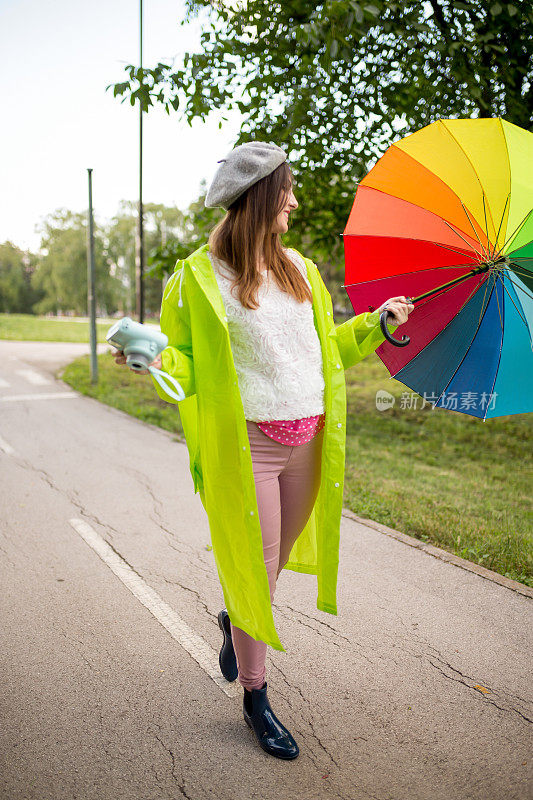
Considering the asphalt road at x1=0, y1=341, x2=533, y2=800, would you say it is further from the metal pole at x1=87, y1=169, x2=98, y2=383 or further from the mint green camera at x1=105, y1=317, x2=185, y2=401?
the metal pole at x1=87, y1=169, x2=98, y2=383

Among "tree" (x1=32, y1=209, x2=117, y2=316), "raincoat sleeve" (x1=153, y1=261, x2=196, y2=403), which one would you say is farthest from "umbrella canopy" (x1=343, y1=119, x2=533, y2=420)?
"tree" (x1=32, y1=209, x2=117, y2=316)

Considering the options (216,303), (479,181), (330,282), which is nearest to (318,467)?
(216,303)

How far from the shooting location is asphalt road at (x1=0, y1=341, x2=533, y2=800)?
2295 millimetres

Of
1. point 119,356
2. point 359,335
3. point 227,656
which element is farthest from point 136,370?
point 227,656

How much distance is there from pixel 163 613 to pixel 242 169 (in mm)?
2431

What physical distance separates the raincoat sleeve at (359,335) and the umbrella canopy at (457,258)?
0.88 ft

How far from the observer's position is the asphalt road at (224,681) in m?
2.29

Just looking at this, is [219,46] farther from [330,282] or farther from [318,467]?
[330,282]

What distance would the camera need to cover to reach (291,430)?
2.36m

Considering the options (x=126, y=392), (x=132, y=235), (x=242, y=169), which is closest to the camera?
(x=242, y=169)

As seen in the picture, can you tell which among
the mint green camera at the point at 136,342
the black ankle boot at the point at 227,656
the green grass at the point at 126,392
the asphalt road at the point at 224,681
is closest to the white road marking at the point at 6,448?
the green grass at the point at 126,392

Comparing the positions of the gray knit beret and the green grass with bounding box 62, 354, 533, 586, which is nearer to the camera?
the gray knit beret

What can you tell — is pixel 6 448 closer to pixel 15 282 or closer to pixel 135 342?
pixel 135 342

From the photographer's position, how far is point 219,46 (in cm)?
685
